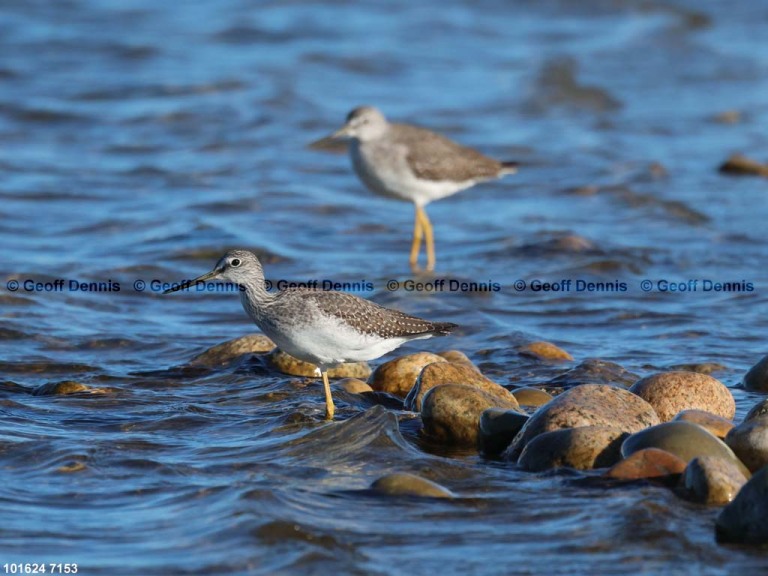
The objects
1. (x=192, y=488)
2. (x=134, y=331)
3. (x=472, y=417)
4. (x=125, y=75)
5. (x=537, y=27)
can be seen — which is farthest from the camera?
(x=537, y=27)

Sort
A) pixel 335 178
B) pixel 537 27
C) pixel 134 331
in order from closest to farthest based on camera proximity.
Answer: pixel 134 331 → pixel 335 178 → pixel 537 27

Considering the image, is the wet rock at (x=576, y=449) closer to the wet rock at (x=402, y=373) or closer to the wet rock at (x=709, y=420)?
the wet rock at (x=709, y=420)

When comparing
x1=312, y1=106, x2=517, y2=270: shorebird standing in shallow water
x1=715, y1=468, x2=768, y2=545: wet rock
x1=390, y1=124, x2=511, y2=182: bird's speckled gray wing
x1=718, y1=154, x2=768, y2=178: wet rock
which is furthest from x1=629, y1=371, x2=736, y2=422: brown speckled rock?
x1=718, y1=154, x2=768, y2=178: wet rock

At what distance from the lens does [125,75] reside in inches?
790

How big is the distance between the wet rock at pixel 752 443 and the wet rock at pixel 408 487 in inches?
63.0

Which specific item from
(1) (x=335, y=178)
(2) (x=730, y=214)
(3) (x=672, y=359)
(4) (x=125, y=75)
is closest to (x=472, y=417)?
(3) (x=672, y=359)

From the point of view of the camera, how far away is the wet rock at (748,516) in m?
5.18

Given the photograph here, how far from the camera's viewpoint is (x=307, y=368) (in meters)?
8.50

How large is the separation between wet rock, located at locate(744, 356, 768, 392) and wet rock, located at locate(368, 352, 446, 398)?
2156mm

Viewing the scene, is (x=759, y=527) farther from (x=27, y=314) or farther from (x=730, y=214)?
(x=730, y=214)

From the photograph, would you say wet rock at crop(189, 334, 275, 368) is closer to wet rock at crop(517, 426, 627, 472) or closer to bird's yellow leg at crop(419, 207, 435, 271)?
wet rock at crop(517, 426, 627, 472)

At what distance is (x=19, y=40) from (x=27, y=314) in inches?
529

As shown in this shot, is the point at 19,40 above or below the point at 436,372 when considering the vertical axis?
above

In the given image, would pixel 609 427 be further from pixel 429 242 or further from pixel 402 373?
pixel 429 242
